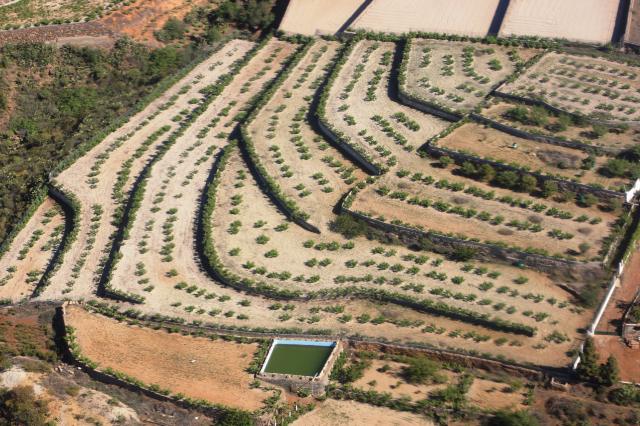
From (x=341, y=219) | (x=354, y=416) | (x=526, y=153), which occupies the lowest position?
(x=354, y=416)

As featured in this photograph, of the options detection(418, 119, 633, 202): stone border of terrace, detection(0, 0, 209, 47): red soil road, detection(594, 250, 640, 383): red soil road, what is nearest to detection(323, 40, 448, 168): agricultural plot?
detection(418, 119, 633, 202): stone border of terrace

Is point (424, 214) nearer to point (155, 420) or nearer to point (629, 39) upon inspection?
point (155, 420)

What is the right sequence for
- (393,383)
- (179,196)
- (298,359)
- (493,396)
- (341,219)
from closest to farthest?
1. (493,396)
2. (393,383)
3. (298,359)
4. (341,219)
5. (179,196)

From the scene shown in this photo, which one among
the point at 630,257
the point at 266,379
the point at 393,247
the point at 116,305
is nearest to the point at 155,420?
the point at 266,379

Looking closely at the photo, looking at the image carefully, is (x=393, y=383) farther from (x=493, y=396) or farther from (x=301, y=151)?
(x=301, y=151)

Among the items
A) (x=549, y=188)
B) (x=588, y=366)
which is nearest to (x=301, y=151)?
(x=549, y=188)

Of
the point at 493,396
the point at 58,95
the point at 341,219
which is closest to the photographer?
the point at 493,396

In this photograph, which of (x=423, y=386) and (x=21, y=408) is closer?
(x=21, y=408)

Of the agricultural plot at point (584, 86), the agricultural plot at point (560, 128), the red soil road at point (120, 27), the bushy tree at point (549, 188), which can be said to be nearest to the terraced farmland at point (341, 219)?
the bushy tree at point (549, 188)
